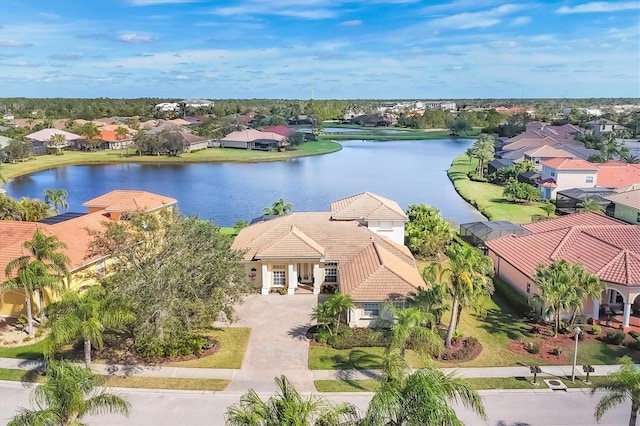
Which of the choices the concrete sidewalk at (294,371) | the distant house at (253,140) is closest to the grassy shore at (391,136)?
the distant house at (253,140)

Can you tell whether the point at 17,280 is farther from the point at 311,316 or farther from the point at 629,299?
the point at 629,299

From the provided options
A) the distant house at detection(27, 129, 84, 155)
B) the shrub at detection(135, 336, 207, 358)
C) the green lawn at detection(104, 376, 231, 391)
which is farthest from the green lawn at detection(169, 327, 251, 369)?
the distant house at detection(27, 129, 84, 155)

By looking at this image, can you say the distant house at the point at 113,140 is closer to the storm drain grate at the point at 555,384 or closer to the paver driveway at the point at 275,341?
the paver driveway at the point at 275,341

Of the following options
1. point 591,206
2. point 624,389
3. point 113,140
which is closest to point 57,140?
point 113,140

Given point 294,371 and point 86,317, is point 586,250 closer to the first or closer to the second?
point 294,371

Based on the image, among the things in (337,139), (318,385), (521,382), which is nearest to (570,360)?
(521,382)
